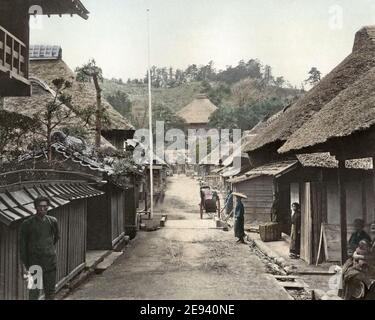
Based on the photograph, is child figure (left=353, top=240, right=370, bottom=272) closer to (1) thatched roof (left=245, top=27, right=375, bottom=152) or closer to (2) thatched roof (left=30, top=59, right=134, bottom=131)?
(1) thatched roof (left=245, top=27, right=375, bottom=152)

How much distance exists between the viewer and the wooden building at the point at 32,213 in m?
5.50

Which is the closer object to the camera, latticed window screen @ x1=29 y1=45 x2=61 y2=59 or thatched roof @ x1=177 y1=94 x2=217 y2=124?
latticed window screen @ x1=29 y1=45 x2=61 y2=59

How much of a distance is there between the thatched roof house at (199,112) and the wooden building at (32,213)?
48.9 metres

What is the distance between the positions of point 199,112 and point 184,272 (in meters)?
51.6

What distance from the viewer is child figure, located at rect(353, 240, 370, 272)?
6.38m

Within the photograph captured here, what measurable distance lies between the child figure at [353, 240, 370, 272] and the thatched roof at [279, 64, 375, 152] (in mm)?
1780

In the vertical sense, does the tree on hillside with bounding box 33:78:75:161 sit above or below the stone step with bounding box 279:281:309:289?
above

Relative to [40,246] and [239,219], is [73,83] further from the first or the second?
[40,246]

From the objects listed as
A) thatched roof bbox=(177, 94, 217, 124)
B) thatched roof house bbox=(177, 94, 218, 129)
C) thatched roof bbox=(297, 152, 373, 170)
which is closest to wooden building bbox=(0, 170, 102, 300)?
thatched roof bbox=(297, 152, 373, 170)

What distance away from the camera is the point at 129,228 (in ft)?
53.9

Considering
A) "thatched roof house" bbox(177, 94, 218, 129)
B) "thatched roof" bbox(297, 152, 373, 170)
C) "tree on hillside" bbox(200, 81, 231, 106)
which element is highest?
"tree on hillside" bbox(200, 81, 231, 106)

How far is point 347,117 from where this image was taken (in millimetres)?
7316

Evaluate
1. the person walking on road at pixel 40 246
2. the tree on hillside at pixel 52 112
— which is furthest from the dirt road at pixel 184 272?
the tree on hillside at pixel 52 112
